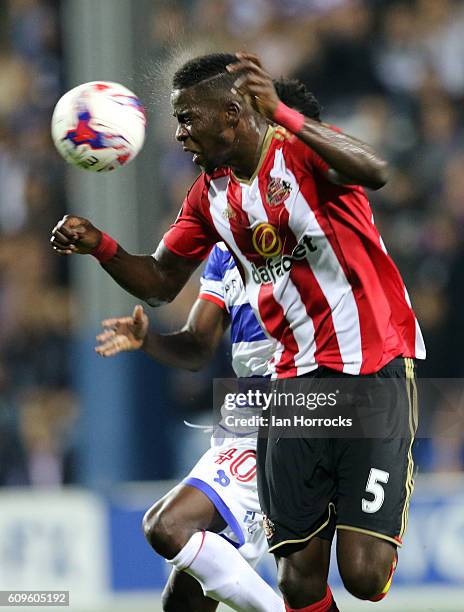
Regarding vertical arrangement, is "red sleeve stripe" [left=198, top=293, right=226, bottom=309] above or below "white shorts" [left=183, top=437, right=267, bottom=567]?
above

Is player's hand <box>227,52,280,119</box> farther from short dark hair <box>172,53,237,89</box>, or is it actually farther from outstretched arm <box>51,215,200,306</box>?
outstretched arm <box>51,215,200,306</box>

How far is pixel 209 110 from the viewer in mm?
3768

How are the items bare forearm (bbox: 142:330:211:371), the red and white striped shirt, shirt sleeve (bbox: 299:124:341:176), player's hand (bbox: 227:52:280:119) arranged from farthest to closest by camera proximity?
1. bare forearm (bbox: 142:330:211:371)
2. the red and white striped shirt
3. shirt sleeve (bbox: 299:124:341:176)
4. player's hand (bbox: 227:52:280:119)

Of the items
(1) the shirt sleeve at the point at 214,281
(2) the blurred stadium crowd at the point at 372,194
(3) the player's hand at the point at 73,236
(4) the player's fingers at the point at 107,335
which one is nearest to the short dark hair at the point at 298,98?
(1) the shirt sleeve at the point at 214,281

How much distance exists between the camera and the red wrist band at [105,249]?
13.5ft

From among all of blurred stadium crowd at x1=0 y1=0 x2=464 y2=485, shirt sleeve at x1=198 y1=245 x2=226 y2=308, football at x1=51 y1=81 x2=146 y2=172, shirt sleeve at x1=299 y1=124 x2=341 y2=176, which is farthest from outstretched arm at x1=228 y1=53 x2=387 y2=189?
blurred stadium crowd at x1=0 y1=0 x2=464 y2=485

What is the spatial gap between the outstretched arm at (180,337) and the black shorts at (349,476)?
600 millimetres

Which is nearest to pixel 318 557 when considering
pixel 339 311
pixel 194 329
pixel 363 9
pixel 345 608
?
pixel 339 311

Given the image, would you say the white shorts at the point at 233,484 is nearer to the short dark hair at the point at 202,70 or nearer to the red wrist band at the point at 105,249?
the red wrist band at the point at 105,249

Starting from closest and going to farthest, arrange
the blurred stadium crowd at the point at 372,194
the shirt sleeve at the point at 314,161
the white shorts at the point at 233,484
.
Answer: the shirt sleeve at the point at 314,161 → the white shorts at the point at 233,484 → the blurred stadium crowd at the point at 372,194

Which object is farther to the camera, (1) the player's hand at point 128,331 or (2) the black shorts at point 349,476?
(1) the player's hand at point 128,331

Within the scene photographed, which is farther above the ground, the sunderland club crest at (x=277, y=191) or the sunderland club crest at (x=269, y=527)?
the sunderland club crest at (x=277, y=191)

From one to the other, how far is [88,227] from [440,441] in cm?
356

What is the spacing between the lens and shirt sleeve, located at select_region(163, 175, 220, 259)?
420cm
